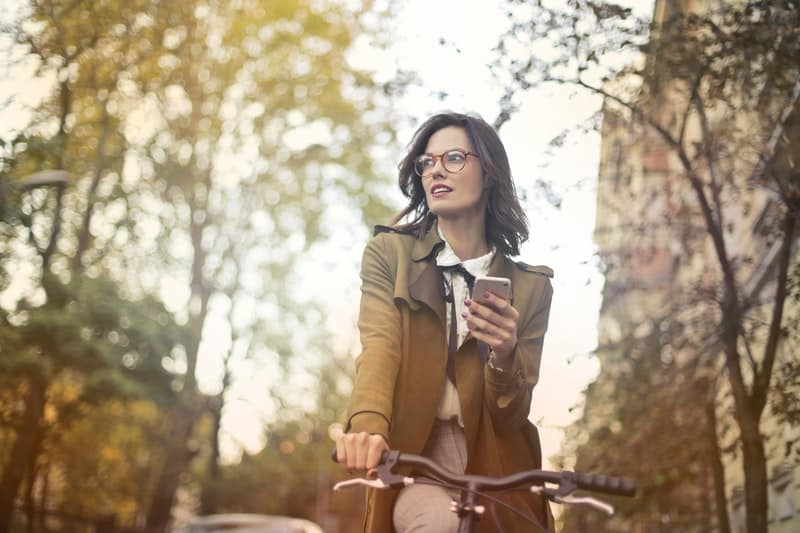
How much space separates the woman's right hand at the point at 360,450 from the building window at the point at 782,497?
7638mm

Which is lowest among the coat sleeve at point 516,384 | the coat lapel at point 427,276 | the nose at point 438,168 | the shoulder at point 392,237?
the coat sleeve at point 516,384

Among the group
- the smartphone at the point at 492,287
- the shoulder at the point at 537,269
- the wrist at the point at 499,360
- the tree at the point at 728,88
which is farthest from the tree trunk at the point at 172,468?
the smartphone at the point at 492,287

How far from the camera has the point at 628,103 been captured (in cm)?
659

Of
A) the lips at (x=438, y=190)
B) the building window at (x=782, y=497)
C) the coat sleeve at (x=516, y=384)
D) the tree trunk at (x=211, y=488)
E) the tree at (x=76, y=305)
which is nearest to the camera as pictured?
the coat sleeve at (x=516, y=384)

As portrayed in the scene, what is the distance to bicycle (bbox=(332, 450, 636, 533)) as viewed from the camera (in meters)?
2.29

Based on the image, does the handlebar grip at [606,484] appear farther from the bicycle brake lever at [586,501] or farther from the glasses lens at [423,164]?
the glasses lens at [423,164]

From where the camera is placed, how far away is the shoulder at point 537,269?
10.2 feet

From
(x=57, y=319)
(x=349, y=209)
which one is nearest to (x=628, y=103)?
(x=57, y=319)

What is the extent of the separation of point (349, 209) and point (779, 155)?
46.2 feet

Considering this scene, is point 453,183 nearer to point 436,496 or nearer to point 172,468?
point 436,496

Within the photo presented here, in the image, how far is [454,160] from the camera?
3.21 m

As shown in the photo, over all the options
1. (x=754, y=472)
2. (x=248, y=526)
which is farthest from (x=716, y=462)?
(x=248, y=526)

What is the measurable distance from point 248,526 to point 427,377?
573 inches

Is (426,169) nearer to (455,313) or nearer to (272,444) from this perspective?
(455,313)
